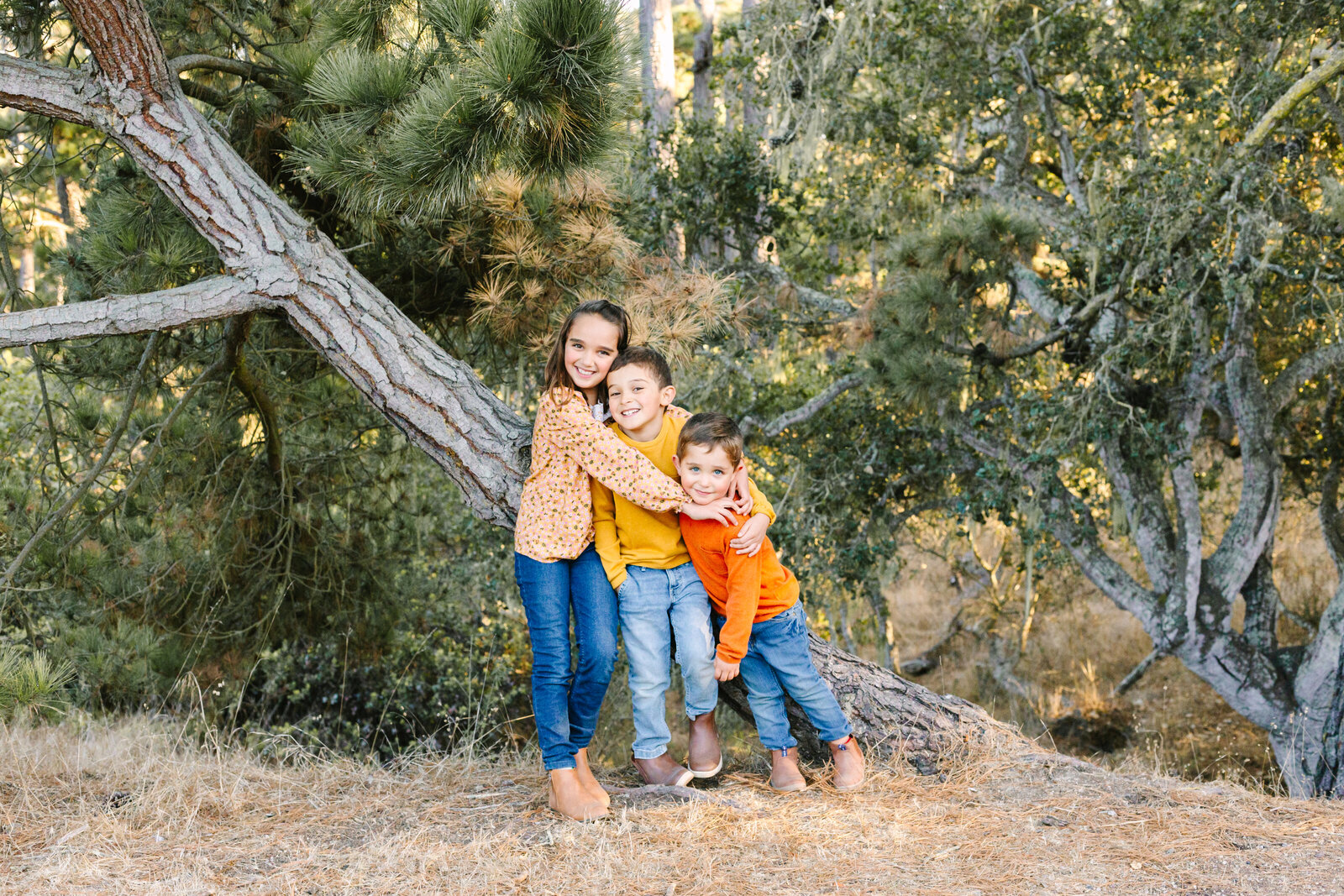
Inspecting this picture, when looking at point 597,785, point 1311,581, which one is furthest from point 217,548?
point 1311,581

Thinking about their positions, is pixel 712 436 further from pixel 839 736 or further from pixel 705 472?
pixel 839 736

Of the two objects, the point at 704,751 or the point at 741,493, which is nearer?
the point at 741,493

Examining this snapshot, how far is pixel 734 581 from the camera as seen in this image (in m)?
3.03

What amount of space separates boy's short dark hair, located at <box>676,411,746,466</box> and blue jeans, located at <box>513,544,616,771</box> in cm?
48

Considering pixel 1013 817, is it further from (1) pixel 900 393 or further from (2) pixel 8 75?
(2) pixel 8 75

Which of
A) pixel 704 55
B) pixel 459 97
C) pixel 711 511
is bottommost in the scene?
pixel 711 511

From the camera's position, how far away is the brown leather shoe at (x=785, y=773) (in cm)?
329

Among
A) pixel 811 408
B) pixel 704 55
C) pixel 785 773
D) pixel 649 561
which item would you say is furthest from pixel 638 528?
pixel 704 55

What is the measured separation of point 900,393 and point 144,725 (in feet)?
13.2

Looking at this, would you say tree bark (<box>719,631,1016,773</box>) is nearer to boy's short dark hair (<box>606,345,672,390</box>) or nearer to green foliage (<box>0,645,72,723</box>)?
boy's short dark hair (<box>606,345,672,390</box>)

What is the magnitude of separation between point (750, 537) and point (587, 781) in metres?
0.94

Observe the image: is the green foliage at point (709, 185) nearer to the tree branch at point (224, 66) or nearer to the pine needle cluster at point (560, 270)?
the pine needle cluster at point (560, 270)

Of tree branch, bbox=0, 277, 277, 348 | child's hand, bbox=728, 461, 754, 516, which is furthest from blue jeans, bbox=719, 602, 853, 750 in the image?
tree branch, bbox=0, 277, 277, 348

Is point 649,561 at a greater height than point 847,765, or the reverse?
A: point 649,561
